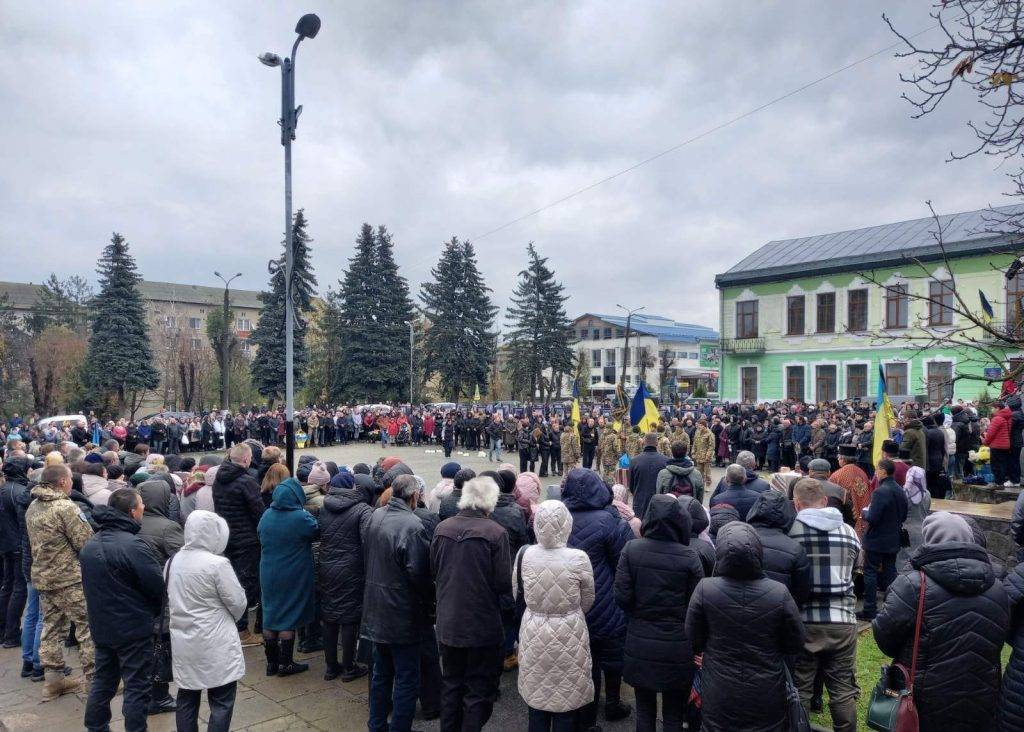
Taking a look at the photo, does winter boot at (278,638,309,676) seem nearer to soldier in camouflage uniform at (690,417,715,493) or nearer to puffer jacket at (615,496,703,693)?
puffer jacket at (615,496,703,693)

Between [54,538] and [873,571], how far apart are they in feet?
26.2

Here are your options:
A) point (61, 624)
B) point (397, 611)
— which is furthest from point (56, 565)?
point (397, 611)

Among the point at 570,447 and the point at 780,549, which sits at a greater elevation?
the point at 780,549

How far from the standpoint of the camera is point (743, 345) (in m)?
41.8

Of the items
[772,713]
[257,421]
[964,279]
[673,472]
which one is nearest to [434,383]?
[257,421]

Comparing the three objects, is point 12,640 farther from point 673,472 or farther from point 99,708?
point 673,472

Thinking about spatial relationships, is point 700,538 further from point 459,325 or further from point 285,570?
point 459,325

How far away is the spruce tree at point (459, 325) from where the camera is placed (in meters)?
53.5

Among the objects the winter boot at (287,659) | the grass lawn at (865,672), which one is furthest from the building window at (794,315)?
the winter boot at (287,659)

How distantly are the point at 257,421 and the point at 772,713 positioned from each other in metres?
28.9

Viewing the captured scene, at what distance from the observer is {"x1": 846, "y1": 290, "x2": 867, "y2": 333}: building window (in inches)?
1465

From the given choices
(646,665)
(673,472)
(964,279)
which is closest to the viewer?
(646,665)

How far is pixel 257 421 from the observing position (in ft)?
97.7

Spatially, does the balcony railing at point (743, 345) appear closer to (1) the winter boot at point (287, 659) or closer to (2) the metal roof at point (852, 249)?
(2) the metal roof at point (852, 249)
